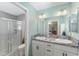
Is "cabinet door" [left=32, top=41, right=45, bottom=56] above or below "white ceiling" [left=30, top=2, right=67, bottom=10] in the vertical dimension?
below

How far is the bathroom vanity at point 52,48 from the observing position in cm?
160

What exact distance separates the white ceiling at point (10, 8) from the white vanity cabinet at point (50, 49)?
643 mm

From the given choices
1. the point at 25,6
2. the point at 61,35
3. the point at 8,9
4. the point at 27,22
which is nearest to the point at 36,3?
the point at 25,6

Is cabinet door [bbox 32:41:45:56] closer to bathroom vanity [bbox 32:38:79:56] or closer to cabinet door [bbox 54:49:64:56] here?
bathroom vanity [bbox 32:38:79:56]

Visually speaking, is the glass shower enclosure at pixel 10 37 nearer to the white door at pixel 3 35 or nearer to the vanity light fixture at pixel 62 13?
the white door at pixel 3 35

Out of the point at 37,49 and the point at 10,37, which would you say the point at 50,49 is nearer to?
the point at 37,49

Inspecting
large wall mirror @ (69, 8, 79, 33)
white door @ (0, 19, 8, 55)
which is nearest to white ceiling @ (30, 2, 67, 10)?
large wall mirror @ (69, 8, 79, 33)

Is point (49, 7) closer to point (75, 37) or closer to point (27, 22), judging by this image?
point (27, 22)

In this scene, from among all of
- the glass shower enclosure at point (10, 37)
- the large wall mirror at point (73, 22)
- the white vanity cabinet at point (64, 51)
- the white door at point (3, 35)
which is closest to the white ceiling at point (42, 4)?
the large wall mirror at point (73, 22)

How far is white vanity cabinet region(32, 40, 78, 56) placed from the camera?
1609 mm

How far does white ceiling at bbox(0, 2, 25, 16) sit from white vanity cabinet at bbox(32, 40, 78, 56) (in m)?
0.64

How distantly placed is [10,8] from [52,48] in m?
1.07

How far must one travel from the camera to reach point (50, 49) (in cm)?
175

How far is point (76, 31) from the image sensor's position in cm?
167
